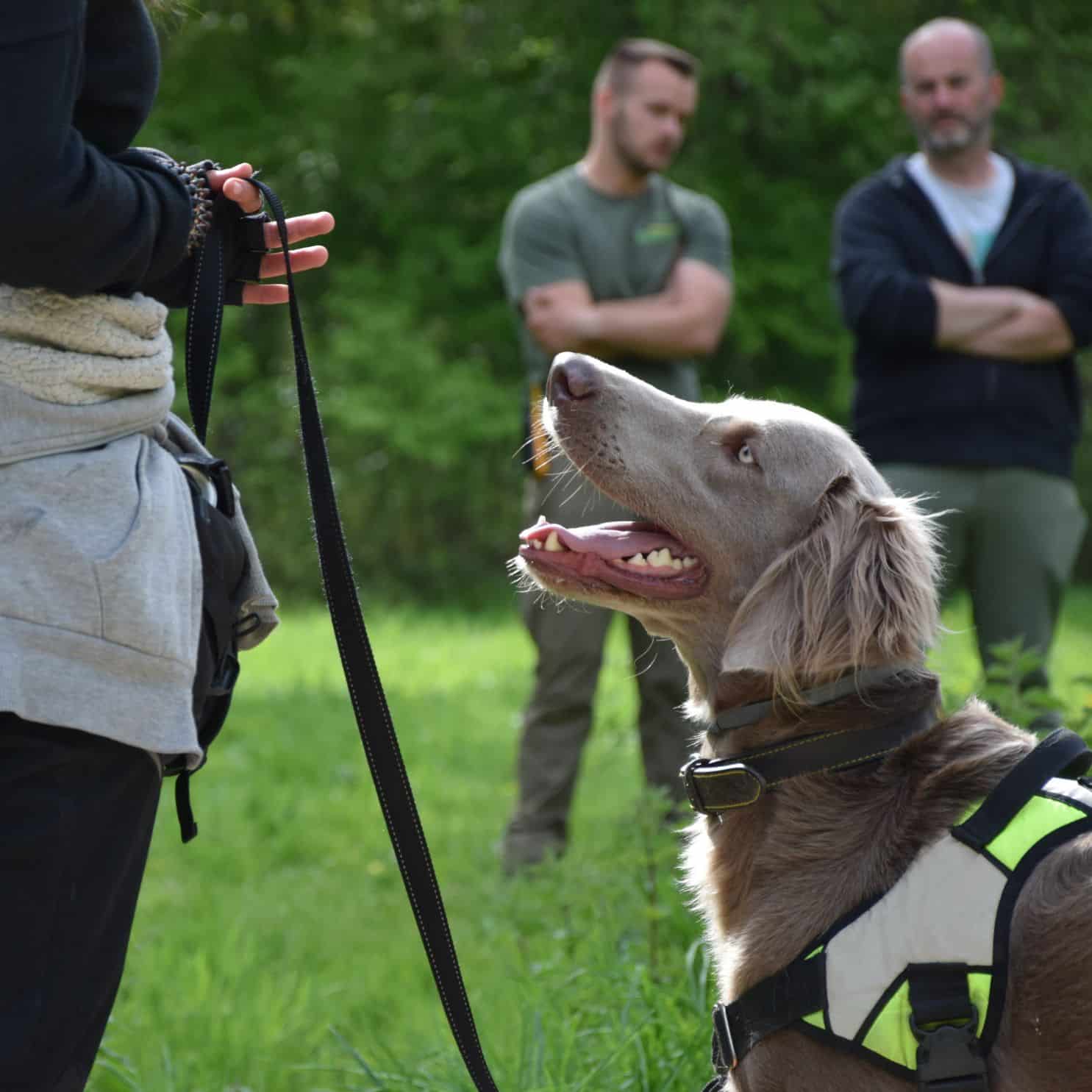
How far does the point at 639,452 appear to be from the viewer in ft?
9.36

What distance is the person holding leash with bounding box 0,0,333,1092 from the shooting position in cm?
195

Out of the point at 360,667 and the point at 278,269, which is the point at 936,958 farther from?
the point at 278,269

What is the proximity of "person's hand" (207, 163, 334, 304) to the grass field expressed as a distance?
143cm

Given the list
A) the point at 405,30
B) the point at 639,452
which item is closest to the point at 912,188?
the point at 639,452

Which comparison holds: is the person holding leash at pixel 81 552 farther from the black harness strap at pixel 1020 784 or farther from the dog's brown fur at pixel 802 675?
the black harness strap at pixel 1020 784

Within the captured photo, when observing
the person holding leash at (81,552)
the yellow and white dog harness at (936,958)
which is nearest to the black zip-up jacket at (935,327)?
the yellow and white dog harness at (936,958)

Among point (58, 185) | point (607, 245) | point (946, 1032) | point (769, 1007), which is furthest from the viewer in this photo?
point (607, 245)

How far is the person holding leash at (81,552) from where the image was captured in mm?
1954

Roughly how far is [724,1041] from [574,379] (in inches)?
49.0

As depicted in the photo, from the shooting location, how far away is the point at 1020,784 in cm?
231

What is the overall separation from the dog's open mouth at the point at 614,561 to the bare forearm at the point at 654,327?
2.58m

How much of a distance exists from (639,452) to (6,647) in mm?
1311

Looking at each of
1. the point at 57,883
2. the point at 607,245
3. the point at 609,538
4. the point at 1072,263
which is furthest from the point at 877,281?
the point at 57,883

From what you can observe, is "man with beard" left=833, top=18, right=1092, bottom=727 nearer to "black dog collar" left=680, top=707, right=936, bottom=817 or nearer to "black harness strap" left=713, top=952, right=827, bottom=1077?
"black dog collar" left=680, top=707, right=936, bottom=817
